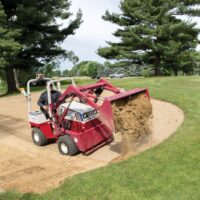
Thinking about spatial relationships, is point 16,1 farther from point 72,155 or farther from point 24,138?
point 72,155

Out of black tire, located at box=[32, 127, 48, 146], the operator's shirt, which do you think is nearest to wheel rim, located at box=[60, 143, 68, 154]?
black tire, located at box=[32, 127, 48, 146]

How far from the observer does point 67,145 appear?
8.81 meters

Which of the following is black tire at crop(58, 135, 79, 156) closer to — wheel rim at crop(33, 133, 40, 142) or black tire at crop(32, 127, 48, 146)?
black tire at crop(32, 127, 48, 146)

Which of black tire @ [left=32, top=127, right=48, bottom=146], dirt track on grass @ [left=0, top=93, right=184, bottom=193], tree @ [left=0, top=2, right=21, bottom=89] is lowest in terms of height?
dirt track on grass @ [left=0, top=93, right=184, bottom=193]

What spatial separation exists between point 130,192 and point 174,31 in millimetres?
24980

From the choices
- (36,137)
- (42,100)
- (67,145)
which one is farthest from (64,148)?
(42,100)

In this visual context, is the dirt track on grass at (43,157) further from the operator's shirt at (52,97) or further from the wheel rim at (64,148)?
the operator's shirt at (52,97)

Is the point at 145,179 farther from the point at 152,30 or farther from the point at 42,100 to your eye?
the point at 152,30

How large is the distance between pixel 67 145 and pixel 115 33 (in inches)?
963

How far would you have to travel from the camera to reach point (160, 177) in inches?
255

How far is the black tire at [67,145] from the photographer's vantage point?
28.8 feet

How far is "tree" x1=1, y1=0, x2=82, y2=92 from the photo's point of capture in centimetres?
2191

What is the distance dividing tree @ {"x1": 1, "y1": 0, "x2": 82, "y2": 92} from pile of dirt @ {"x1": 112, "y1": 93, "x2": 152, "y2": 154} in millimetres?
14132

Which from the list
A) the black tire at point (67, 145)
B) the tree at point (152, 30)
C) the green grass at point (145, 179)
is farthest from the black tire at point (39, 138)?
the tree at point (152, 30)
